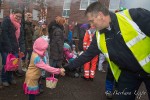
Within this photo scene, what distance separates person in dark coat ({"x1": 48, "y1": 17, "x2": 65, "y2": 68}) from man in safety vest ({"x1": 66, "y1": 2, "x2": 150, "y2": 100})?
4.01 metres

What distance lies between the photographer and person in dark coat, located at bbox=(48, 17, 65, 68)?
8305 millimetres

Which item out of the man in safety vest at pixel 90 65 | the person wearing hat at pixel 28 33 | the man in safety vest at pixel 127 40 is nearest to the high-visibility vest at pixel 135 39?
the man in safety vest at pixel 127 40

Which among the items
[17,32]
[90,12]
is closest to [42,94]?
[17,32]

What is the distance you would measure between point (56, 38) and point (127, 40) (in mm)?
4485

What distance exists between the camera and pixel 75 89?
757 cm

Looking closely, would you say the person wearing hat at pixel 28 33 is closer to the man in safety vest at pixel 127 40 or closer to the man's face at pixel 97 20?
the man in safety vest at pixel 127 40

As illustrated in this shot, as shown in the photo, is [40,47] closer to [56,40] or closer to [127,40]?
[127,40]

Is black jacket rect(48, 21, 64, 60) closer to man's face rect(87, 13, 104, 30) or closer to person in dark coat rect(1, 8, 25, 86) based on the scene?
person in dark coat rect(1, 8, 25, 86)

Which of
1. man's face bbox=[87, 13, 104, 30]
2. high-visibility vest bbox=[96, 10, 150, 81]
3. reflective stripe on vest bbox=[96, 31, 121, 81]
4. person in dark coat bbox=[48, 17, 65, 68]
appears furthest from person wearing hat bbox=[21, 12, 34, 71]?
high-visibility vest bbox=[96, 10, 150, 81]

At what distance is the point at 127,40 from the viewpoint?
4.02 metres

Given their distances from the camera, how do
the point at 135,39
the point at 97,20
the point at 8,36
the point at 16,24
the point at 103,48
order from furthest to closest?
the point at 16,24
the point at 8,36
the point at 103,48
the point at 97,20
the point at 135,39

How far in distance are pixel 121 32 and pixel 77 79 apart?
491 centimetres

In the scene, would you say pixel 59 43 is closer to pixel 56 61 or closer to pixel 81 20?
pixel 56 61

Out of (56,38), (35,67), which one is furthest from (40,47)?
(56,38)
